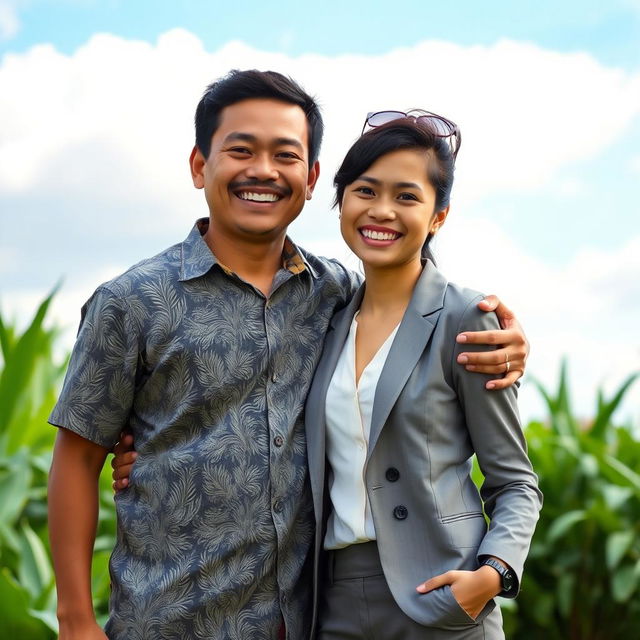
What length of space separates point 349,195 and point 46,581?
1.94m

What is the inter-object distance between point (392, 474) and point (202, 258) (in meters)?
0.67

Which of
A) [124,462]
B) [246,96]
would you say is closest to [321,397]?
[124,462]

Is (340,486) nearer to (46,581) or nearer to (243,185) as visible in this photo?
(243,185)

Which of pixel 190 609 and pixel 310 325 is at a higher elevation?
pixel 310 325

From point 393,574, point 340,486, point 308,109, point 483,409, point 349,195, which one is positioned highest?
point 308,109

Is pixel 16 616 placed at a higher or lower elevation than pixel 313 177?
lower

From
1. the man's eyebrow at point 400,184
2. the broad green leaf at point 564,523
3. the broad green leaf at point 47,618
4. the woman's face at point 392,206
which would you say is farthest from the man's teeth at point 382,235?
the broad green leaf at point 564,523

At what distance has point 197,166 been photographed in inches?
101

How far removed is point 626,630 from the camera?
14.9 feet

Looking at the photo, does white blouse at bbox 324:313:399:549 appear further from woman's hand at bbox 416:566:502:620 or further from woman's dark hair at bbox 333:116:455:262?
woman's dark hair at bbox 333:116:455:262

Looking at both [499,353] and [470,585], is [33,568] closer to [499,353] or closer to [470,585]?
[470,585]

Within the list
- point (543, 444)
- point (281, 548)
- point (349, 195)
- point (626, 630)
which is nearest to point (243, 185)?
point (349, 195)

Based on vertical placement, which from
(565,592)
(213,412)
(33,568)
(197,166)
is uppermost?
(197,166)

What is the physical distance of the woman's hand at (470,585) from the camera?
6.79 feet
